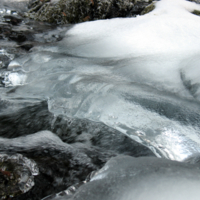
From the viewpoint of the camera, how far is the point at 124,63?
259cm

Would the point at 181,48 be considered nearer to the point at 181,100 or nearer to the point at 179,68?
the point at 179,68

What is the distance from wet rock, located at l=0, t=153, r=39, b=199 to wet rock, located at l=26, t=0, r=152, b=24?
4.48 metres

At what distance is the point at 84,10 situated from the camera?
516cm

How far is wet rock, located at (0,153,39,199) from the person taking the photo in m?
1.15

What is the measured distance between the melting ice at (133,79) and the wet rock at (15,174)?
67 cm

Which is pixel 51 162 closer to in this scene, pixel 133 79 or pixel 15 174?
pixel 15 174

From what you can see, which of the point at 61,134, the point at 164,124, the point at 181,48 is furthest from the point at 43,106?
the point at 181,48

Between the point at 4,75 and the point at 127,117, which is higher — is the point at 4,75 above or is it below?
below

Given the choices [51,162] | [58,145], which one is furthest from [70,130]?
[51,162]

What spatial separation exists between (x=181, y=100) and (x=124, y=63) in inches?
38.4

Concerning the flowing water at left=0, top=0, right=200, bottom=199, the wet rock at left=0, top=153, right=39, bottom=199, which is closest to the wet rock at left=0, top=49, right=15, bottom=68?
the flowing water at left=0, top=0, right=200, bottom=199

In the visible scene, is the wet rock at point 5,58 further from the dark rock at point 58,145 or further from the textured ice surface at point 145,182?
the textured ice surface at point 145,182

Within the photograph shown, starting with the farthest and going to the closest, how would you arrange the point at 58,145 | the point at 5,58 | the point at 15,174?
the point at 5,58 → the point at 58,145 → the point at 15,174

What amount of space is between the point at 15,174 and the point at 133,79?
143 cm
